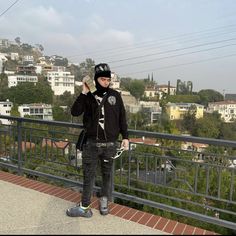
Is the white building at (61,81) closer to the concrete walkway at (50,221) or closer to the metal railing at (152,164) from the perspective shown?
the metal railing at (152,164)

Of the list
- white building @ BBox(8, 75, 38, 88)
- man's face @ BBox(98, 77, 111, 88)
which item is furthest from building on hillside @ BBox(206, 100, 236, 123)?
man's face @ BBox(98, 77, 111, 88)

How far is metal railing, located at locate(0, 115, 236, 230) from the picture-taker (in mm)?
3502

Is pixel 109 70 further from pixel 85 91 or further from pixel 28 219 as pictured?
pixel 28 219

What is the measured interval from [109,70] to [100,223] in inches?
65.2

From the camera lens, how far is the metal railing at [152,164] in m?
3.50

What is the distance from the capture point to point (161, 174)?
3916 millimetres

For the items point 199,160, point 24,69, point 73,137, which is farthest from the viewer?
point 24,69

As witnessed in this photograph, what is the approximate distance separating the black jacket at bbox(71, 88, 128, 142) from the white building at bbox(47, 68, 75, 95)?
84.1 m

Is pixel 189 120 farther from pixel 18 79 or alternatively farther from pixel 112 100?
pixel 112 100

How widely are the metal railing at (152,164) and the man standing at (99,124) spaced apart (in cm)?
50

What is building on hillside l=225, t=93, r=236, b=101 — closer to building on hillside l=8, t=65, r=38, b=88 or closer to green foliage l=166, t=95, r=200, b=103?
green foliage l=166, t=95, r=200, b=103

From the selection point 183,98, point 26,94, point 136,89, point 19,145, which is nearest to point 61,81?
point 136,89

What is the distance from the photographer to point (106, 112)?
3.40m

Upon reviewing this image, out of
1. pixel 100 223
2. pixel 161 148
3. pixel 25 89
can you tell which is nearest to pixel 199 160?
pixel 161 148
